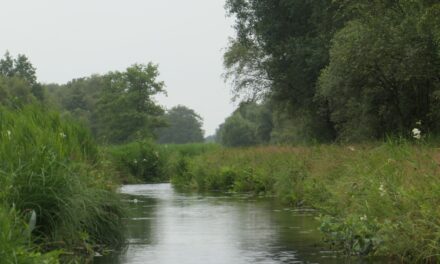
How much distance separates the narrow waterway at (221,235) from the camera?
40.4 feet

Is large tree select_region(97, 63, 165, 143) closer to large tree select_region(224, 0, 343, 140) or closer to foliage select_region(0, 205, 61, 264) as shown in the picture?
large tree select_region(224, 0, 343, 140)

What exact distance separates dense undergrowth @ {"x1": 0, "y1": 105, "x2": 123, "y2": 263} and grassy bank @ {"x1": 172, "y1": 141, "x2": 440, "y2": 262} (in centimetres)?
381

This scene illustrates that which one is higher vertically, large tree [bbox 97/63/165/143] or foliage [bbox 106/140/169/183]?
large tree [bbox 97/63/165/143]

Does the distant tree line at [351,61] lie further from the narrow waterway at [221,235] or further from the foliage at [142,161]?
the foliage at [142,161]

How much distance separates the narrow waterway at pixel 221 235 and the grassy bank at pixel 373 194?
0.52 metres

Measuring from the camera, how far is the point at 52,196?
36.0 feet

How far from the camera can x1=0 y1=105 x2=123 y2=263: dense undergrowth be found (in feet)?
34.4

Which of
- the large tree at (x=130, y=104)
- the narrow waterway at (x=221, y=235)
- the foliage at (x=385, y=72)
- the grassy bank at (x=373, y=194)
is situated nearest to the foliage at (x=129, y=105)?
the large tree at (x=130, y=104)

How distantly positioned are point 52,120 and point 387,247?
24.3 feet

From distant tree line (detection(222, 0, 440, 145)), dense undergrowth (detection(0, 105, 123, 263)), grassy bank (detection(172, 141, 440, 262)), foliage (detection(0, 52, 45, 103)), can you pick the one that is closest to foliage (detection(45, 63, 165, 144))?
foliage (detection(0, 52, 45, 103))

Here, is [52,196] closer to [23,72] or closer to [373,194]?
[373,194]

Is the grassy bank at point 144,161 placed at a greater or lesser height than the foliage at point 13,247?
greater

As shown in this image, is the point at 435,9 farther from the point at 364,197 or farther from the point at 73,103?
the point at 73,103

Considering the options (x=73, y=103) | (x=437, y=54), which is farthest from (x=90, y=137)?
(x=73, y=103)
